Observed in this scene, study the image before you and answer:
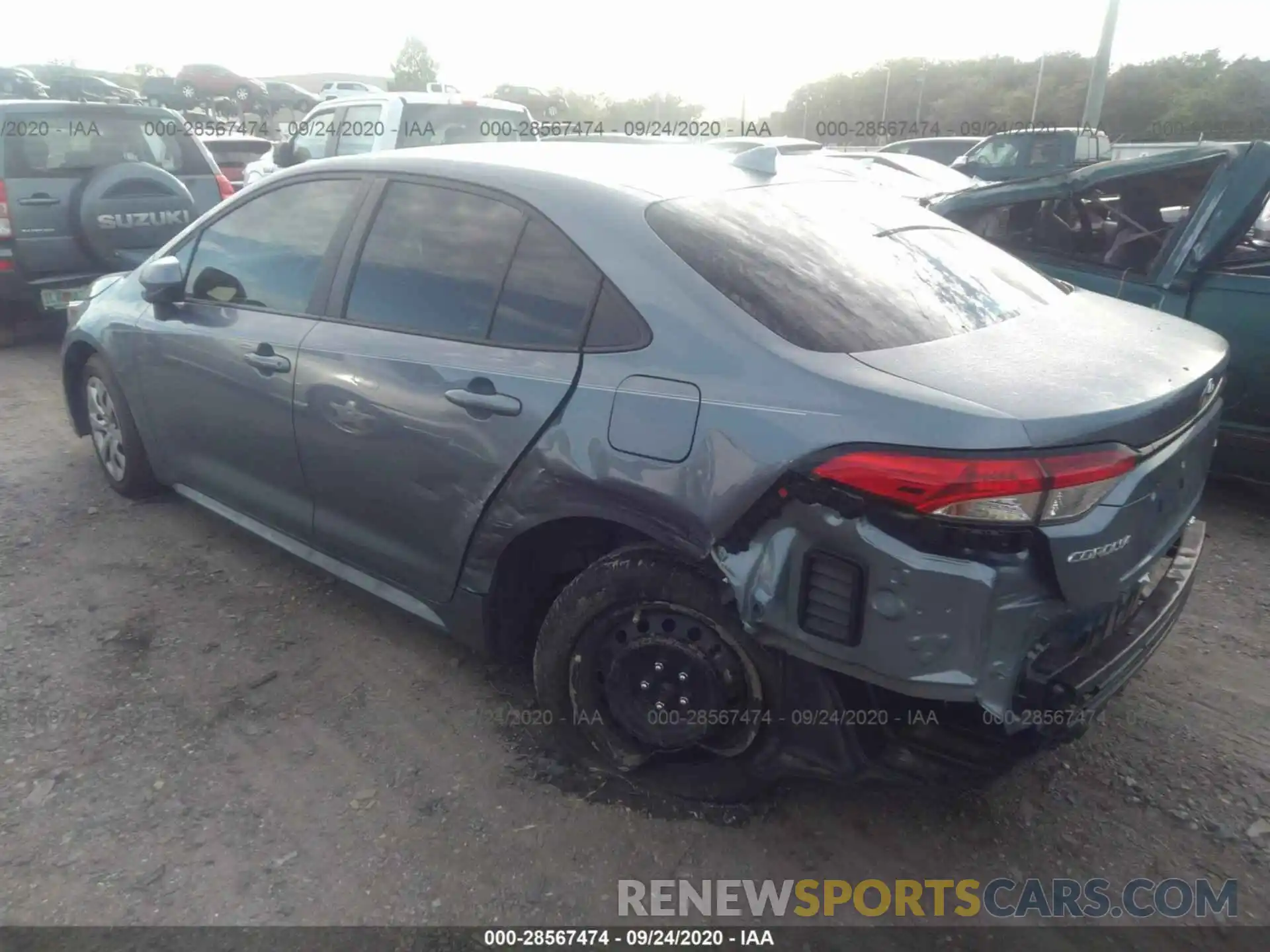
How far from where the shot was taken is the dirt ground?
2328 mm

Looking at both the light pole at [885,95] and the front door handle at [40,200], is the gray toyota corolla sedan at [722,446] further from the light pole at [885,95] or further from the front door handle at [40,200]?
the light pole at [885,95]

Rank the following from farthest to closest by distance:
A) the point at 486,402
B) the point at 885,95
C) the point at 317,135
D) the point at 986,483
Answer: the point at 885,95
the point at 317,135
the point at 486,402
the point at 986,483

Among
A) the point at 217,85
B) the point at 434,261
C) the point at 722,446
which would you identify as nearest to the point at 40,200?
the point at 434,261

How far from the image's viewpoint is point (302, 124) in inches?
436

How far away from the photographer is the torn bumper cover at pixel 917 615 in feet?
6.33

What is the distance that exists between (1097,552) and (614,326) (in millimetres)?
1234

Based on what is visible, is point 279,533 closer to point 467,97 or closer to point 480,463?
point 480,463

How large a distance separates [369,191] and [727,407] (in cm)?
164

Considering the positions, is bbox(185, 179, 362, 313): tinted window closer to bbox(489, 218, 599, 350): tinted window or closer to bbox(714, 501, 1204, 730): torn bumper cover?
bbox(489, 218, 599, 350): tinted window

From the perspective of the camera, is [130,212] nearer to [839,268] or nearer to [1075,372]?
[839,268]

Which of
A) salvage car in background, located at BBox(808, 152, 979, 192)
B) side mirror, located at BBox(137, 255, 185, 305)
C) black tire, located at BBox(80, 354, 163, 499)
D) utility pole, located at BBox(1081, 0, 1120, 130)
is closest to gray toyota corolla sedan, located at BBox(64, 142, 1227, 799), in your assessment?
side mirror, located at BBox(137, 255, 185, 305)

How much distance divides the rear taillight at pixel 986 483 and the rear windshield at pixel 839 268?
0.38 metres

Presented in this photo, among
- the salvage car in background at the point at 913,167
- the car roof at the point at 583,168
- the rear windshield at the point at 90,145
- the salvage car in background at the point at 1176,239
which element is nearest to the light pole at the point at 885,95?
the salvage car in background at the point at 913,167

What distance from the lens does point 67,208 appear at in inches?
265
